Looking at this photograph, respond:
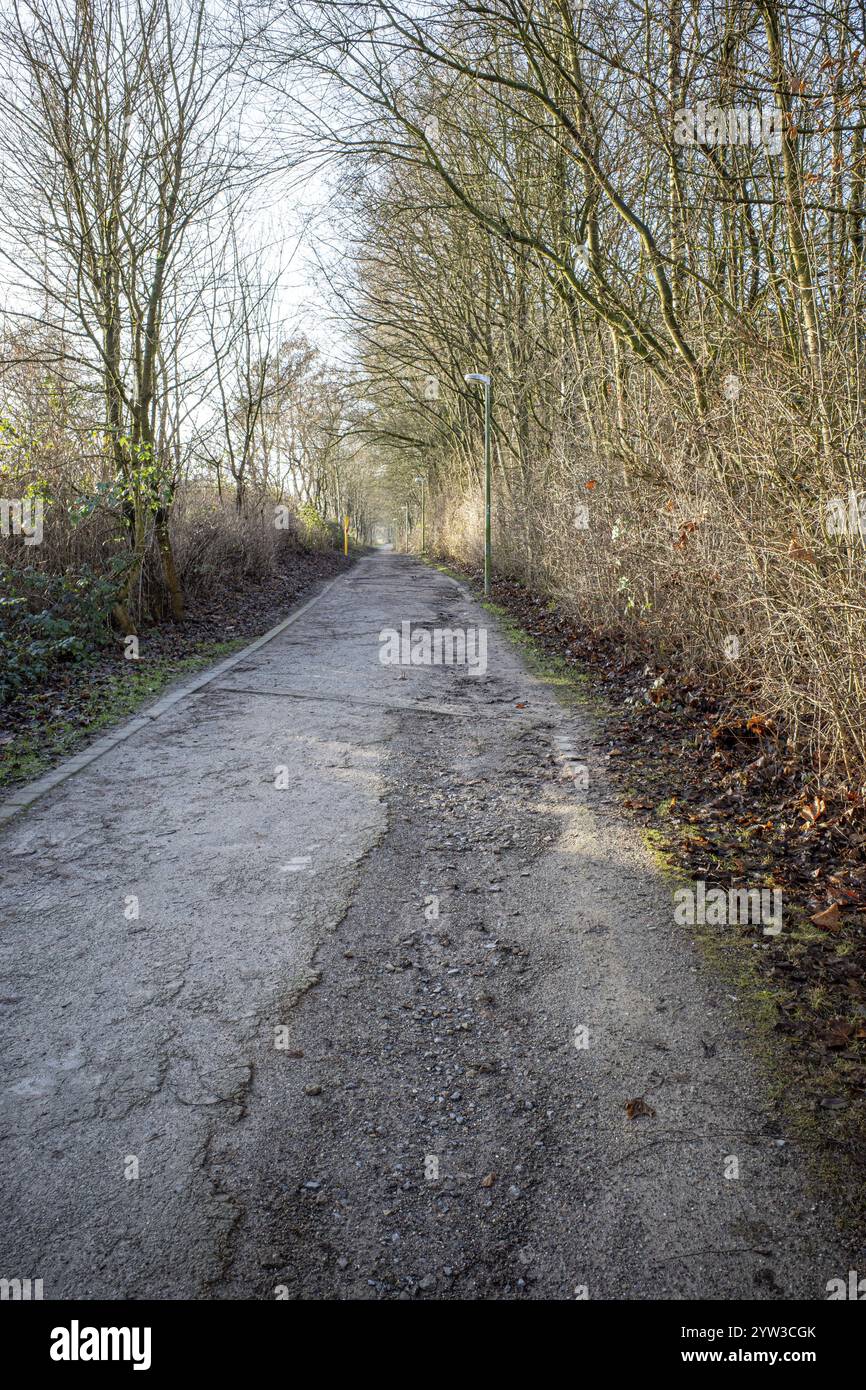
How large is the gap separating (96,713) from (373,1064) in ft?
20.7

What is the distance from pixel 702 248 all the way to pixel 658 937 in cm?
704

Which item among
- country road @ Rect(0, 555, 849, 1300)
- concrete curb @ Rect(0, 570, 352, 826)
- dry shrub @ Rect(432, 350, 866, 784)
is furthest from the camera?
concrete curb @ Rect(0, 570, 352, 826)

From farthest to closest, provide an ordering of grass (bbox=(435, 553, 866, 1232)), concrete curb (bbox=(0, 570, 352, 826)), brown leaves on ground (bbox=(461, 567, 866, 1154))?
concrete curb (bbox=(0, 570, 352, 826))
brown leaves on ground (bbox=(461, 567, 866, 1154))
grass (bbox=(435, 553, 866, 1232))

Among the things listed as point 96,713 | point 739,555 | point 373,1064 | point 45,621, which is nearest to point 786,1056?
point 373,1064

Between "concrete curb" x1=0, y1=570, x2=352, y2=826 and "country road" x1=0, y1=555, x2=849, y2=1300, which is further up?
"concrete curb" x1=0, y1=570, x2=352, y2=826

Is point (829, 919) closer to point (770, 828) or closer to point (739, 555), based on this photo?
point (770, 828)

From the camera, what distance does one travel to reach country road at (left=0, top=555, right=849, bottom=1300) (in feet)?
7.86

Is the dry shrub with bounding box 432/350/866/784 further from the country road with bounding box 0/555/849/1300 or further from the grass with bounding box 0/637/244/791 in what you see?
the grass with bounding box 0/637/244/791

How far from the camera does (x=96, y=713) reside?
8516 millimetres

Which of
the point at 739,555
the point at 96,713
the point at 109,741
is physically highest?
the point at 739,555

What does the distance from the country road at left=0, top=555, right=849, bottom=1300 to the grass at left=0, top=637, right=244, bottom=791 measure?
111 cm

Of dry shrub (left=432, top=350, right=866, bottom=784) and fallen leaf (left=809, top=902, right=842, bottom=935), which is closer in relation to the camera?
fallen leaf (left=809, top=902, right=842, bottom=935)

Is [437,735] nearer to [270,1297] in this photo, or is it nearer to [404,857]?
[404,857]

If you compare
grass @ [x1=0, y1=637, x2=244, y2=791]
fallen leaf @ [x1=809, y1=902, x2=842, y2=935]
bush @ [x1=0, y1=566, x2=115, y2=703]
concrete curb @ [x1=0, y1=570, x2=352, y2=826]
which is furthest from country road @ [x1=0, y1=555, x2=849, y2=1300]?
bush @ [x1=0, y1=566, x2=115, y2=703]
